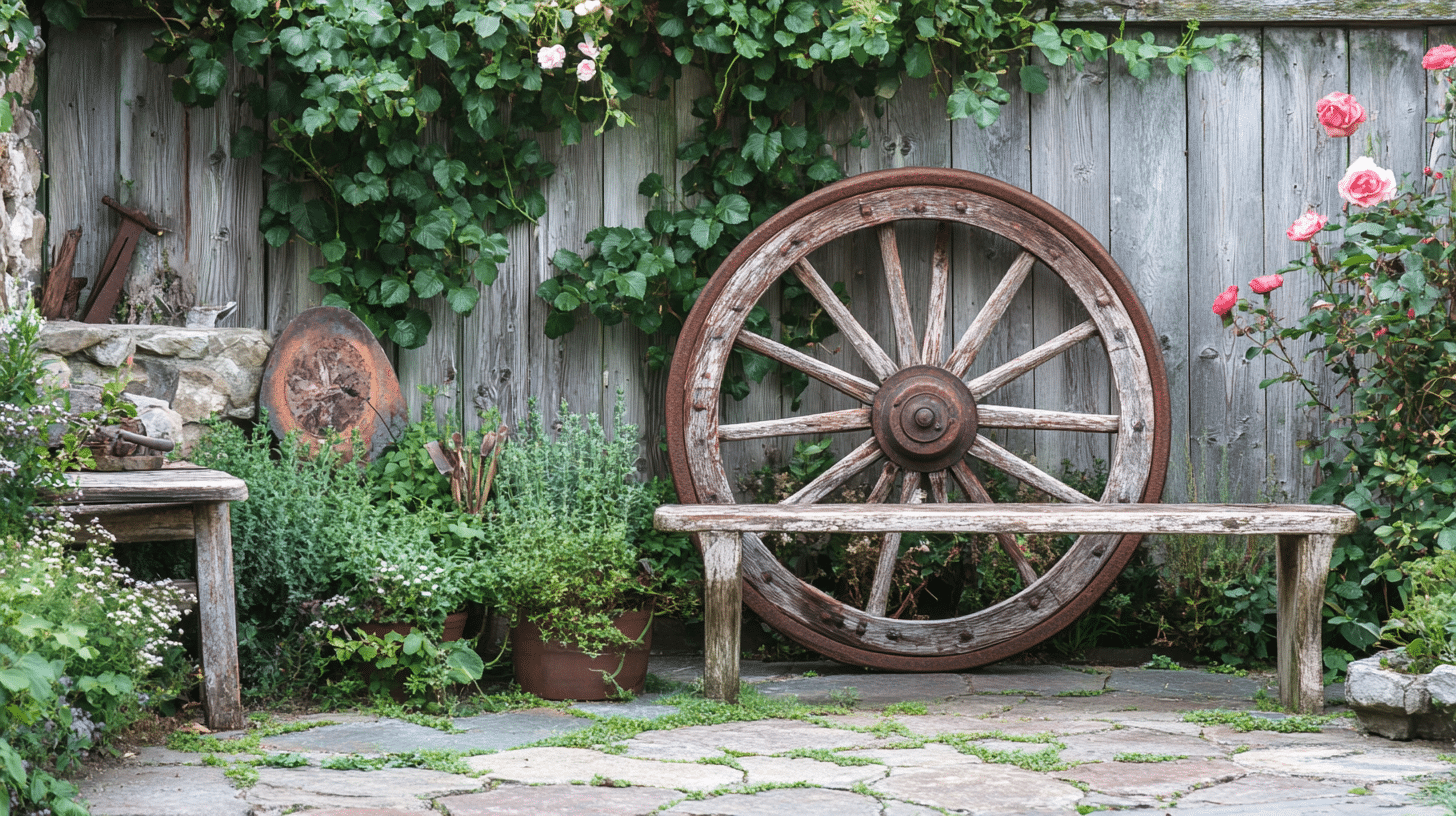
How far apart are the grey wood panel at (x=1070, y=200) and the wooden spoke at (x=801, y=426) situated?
2.21 feet

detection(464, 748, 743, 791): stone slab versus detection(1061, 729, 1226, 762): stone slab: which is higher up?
detection(464, 748, 743, 791): stone slab

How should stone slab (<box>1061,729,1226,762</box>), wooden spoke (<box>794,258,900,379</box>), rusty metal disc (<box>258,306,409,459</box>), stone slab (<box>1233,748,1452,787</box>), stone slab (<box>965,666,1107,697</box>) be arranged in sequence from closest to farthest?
stone slab (<box>1233,748,1452,787</box>)
stone slab (<box>1061,729,1226,762</box>)
stone slab (<box>965,666,1107,697</box>)
rusty metal disc (<box>258,306,409,459</box>)
wooden spoke (<box>794,258,900,379</box>)

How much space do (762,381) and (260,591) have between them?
1.64 metres

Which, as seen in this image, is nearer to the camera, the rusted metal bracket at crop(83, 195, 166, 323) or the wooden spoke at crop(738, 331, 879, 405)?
the rusted metal bracket at crop(83, 195, 166, 323)

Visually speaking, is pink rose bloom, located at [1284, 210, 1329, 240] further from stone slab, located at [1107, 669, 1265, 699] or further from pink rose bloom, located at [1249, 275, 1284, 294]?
stone slab, located at [1107, 669, 1265, 699]

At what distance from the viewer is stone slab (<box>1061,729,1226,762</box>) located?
2631 mm

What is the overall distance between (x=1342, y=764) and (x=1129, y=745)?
43 cm

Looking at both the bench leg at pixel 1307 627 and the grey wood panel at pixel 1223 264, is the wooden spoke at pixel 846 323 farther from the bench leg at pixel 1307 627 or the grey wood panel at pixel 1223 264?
the bench leg at pixel 1307 627

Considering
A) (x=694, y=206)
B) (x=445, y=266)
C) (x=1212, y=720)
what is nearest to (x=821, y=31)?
(x=694, y=206)

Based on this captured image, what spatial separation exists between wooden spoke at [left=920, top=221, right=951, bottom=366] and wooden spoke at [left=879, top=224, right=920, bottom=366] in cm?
5

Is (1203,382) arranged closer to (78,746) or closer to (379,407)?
(379,407)

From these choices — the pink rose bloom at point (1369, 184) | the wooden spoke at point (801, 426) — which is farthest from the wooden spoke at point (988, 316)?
the pink rose bloom at point (1369, 184)

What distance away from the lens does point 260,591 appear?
319 cm

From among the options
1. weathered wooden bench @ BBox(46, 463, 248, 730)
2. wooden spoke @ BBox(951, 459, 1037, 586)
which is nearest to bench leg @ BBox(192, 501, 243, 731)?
weathered wooden bench @ BBox(46, 463, 248, 730)
